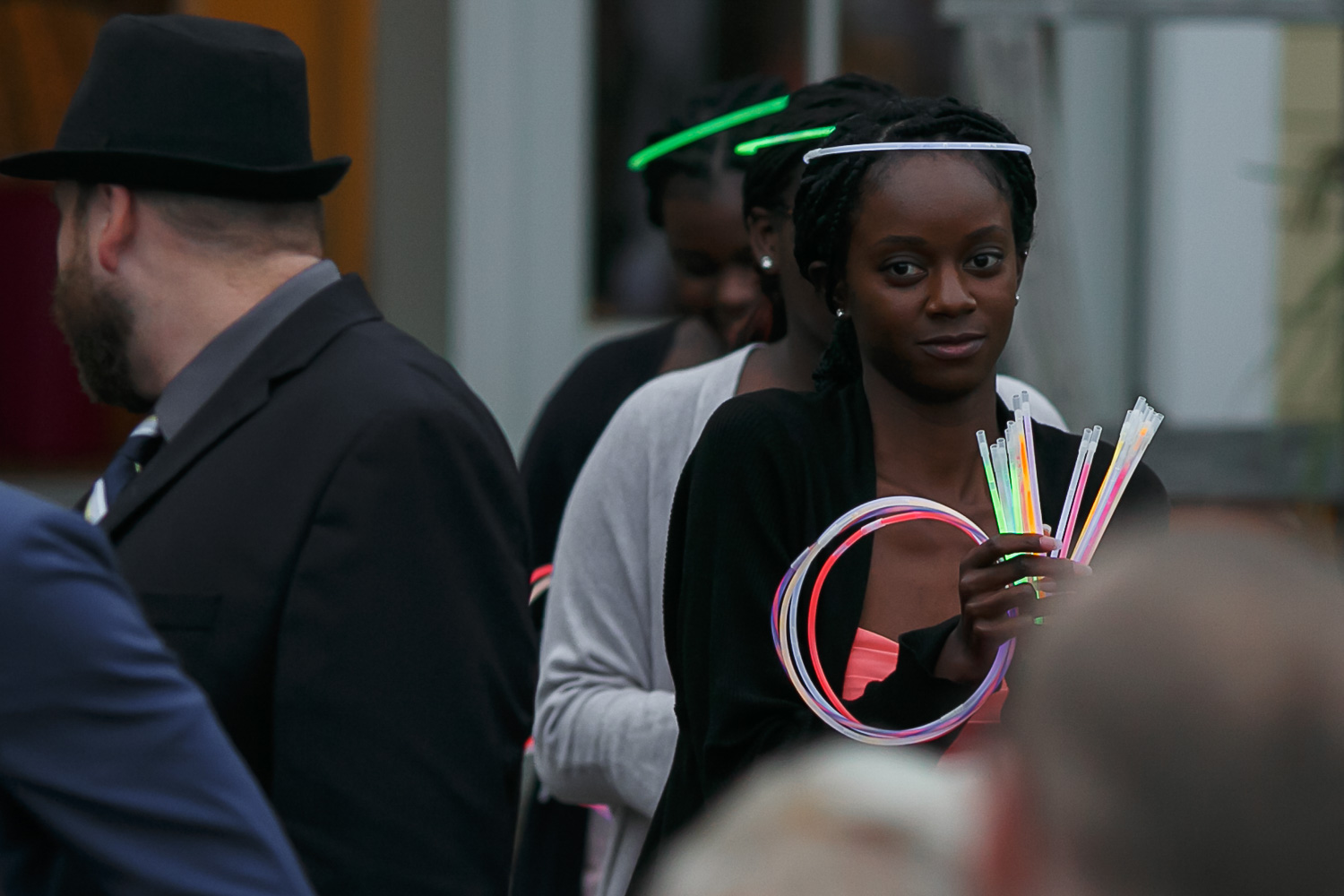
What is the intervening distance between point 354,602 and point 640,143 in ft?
12.0

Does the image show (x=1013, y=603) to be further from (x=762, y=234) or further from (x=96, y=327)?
(x=96, y=327)

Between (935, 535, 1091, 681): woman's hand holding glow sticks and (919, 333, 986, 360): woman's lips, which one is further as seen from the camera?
(919, 333, 986, 360): woman's lips

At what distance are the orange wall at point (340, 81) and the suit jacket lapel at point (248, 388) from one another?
3.03 metres

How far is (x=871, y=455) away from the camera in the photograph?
1828 mm

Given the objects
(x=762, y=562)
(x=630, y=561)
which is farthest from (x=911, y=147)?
(x=630, y=561)

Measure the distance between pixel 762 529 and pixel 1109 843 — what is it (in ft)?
3.38

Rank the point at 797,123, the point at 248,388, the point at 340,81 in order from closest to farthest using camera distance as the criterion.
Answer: the point at 248,388, the point at 797,123, the point at 340,81

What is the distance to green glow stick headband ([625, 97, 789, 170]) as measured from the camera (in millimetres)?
2990

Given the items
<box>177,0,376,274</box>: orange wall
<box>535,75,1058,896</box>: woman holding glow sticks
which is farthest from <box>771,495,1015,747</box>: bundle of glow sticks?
<box>177,0,376,274</box>: orange wall

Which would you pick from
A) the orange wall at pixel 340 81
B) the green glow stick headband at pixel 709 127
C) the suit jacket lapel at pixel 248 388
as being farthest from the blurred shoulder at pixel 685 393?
the orange wall at pixel 340 81

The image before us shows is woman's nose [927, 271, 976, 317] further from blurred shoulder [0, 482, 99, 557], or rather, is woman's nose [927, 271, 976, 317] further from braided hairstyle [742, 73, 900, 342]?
blurred shoulder [0, 482, 99, 557]

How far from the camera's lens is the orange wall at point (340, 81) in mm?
5039

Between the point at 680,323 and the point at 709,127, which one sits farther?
the point at 680,323

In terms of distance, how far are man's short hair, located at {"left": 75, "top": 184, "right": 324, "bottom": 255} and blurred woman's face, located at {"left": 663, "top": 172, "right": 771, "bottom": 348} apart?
0.96m
